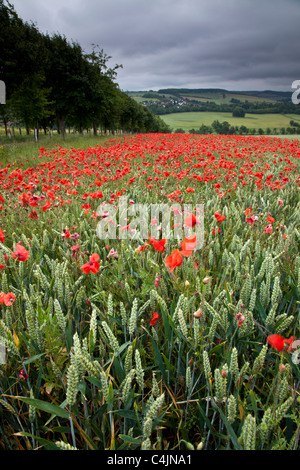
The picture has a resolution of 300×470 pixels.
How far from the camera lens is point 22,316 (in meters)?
1.38

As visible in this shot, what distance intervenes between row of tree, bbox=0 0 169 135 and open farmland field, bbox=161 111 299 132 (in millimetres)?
33055

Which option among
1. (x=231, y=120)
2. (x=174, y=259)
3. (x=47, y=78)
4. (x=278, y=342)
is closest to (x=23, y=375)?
(x=174, y=259)

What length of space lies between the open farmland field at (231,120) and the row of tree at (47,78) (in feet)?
108

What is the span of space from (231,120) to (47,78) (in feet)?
166

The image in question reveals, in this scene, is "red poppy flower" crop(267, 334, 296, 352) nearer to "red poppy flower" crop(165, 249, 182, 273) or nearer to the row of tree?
"red poppy flower" crop(165, 249, 182, 273)

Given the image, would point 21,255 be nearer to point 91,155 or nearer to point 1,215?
point 1,215

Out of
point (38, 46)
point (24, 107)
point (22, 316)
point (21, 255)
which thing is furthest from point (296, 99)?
point (38, 46)

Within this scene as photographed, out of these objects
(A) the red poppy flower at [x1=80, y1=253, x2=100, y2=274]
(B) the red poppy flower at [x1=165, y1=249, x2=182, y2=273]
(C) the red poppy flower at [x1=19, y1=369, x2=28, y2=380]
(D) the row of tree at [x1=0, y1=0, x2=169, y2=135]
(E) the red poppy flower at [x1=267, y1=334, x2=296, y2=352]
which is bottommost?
(C) the red poppy flower at [x1=19, y1=369, x2=28, y2=380]

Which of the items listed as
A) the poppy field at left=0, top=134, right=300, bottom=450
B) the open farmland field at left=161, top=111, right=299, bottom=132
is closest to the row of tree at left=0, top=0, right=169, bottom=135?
the poppy field at left=0, top=134, right=300, bottom=450

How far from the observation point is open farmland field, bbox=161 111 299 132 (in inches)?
2150

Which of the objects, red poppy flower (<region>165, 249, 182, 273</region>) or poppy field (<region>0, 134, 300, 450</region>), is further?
red poppy flower (<region>165, 249, 182, 273</region>)

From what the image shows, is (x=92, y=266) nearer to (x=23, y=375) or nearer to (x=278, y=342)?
(x=23, y=375)

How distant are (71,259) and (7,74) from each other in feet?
70.2

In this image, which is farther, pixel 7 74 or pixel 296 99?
pixel 7 74
